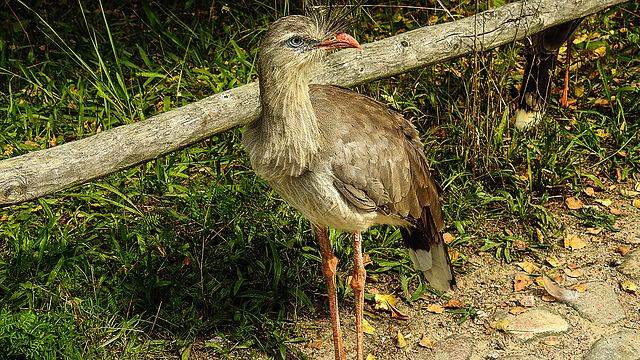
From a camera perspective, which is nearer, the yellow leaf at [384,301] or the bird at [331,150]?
the bird at [331,150]

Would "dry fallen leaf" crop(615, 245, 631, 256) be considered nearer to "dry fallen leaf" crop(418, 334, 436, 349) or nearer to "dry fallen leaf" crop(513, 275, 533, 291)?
"dry fallen leaf" crop(513, 275, 533, 291)

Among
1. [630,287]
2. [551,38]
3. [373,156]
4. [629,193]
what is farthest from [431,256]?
[551,38]

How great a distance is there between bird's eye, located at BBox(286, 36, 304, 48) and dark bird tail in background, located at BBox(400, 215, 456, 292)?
125cm

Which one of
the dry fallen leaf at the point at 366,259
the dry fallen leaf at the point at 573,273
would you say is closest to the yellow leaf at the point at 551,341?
the dry fallen leaf at the point at 573,273

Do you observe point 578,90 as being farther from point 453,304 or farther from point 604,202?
point 453,304

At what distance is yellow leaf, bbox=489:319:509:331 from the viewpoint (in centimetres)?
347

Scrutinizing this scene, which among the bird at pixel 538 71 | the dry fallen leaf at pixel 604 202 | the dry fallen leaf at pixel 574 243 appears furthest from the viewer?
the bird at pixel 538 71

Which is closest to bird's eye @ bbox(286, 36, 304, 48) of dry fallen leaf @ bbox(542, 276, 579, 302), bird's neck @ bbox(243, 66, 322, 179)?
bird's neck @ bbox(243, 66, 322, 179)

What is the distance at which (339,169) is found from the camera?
2.91 m

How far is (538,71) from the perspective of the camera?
4656 mm

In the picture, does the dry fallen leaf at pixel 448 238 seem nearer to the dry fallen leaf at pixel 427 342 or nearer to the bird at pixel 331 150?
the bird at pixel 331 150

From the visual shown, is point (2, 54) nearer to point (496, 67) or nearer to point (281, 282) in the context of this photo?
point (281, 282)

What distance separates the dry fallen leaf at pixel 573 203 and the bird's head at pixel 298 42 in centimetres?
218

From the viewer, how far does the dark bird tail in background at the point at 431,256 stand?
3531 mm
